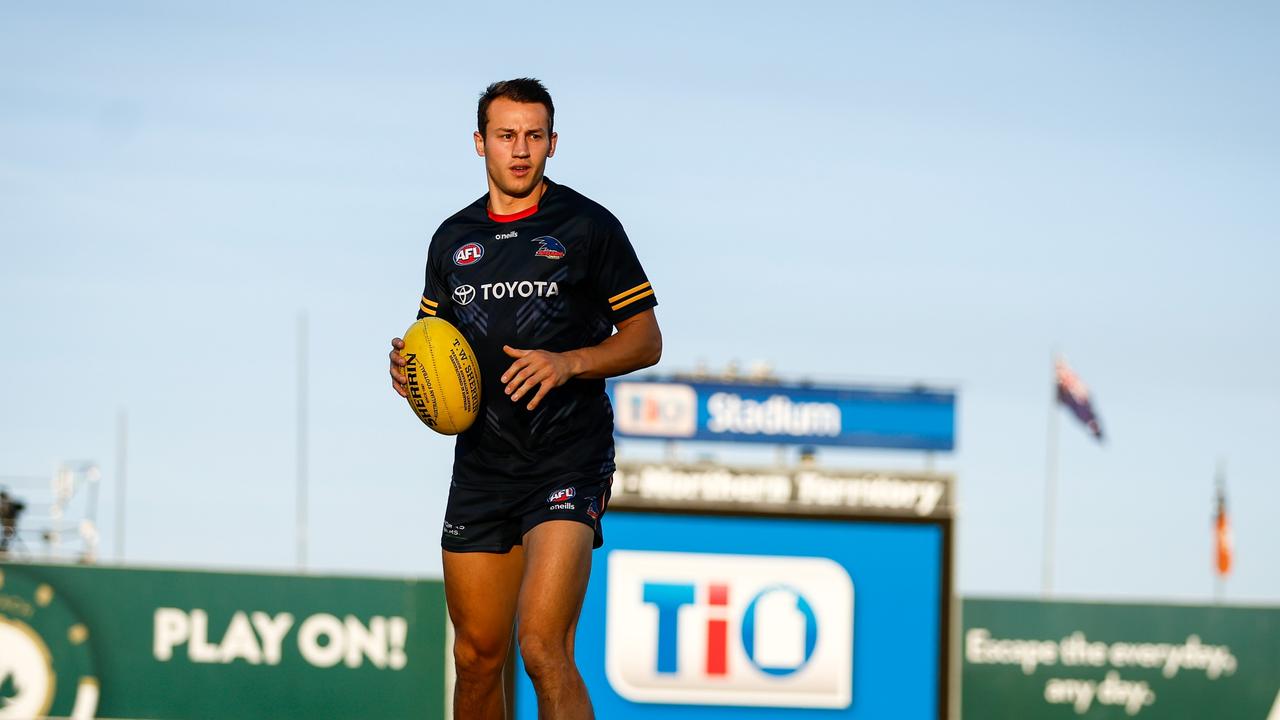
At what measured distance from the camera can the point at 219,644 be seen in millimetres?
17375

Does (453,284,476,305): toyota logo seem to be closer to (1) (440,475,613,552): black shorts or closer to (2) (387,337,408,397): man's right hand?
(2) (387,337,408,397): man's right hand

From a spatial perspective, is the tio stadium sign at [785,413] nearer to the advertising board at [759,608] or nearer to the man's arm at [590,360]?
the advertising board at [759,608]

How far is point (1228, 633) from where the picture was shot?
19031 millimetres

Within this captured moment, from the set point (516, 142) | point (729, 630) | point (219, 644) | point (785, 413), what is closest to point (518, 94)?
point (516, 142)

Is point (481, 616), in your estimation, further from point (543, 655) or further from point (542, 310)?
point (542, 310)

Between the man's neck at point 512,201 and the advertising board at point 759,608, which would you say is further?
the advertising board at point 759,608

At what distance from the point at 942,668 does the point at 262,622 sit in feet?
22.1

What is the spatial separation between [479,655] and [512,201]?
1.79 m

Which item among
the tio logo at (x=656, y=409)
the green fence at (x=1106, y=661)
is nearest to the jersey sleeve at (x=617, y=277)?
the green fence at (x=1106, y=661)

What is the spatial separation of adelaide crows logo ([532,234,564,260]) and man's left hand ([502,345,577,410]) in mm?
438

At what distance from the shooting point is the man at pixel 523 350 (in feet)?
21.8

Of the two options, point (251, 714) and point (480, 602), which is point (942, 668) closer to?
point (251, 714)

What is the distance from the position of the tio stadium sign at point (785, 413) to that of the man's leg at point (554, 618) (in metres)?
14.0

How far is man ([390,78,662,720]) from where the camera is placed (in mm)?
6645
